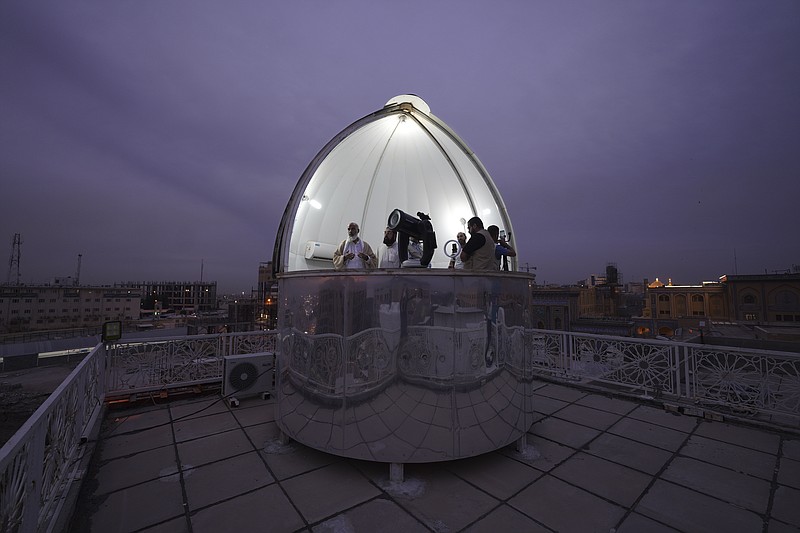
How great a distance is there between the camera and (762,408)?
16.5ft

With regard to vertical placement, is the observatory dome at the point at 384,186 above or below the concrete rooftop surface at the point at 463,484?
above

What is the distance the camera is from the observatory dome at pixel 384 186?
582 cm

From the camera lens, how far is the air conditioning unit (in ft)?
20.4

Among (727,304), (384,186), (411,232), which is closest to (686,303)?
(727,304)

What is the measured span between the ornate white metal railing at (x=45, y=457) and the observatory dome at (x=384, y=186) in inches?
121

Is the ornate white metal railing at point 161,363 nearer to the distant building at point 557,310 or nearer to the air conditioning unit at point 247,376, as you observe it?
the air conditioning unit at point 247,376

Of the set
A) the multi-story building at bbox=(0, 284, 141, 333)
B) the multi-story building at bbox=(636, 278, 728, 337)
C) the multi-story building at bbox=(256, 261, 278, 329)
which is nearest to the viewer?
the multi-story building at bbox=(256, 261, 278, 329)

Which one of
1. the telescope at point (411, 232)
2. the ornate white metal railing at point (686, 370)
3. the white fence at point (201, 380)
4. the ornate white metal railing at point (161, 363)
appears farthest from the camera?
the ornate white metal railing at point (161, 363)

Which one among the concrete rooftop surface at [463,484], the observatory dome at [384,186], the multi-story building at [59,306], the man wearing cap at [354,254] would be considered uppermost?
the observatory dome at [384,186]

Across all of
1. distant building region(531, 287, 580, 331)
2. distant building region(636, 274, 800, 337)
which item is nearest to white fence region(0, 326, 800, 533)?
distant building region(531, 287, 580, 331)

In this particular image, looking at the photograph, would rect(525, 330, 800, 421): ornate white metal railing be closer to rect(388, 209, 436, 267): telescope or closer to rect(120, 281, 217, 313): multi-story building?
rect(388, 209, 436, 267): telescope

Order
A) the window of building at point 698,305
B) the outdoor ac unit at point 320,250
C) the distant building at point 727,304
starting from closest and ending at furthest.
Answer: the outdoor ac unit at point 320,250 → the distant building at point 727,304 → the window of building at point 698,305

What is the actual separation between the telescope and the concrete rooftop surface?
9.29ft

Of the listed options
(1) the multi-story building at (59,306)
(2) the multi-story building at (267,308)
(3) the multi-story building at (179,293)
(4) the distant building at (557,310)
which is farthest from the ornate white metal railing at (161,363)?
(3) the multi-story building at (179,293)
